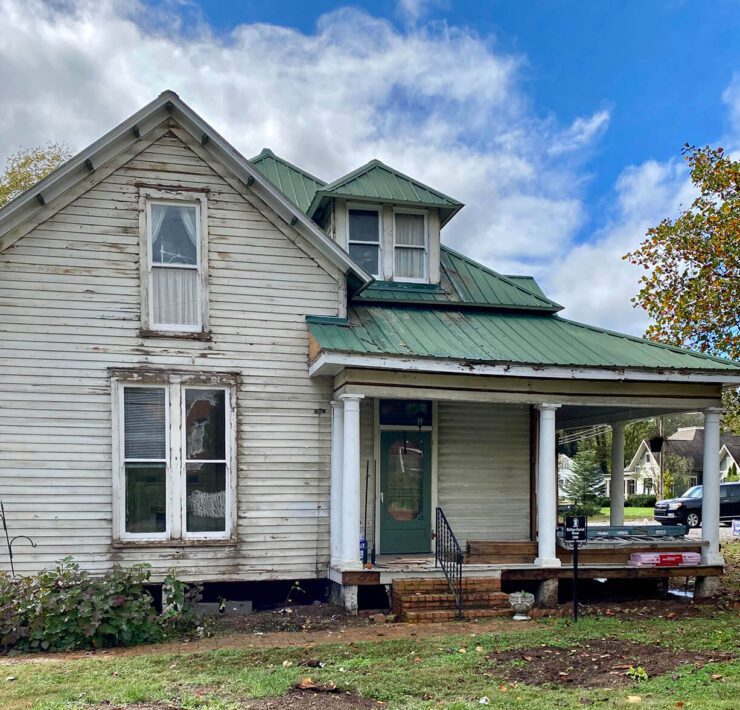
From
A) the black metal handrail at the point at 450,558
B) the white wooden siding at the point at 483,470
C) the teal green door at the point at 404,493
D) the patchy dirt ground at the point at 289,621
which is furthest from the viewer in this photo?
the white wooden siding at the point at 483,470

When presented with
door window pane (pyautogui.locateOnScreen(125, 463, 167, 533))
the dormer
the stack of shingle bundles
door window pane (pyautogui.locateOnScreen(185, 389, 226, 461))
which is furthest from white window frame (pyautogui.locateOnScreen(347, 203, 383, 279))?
the stack of shingle bundles

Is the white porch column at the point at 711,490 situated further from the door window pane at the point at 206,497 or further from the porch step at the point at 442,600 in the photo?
the door window pane at the point at 206,497

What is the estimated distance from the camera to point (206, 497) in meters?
10.6

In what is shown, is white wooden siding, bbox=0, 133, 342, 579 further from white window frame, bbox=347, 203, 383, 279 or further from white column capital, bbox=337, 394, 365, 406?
white window frame, bbox=347, 203, 383, 279

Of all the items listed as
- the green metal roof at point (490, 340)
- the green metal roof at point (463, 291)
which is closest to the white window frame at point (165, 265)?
the green metal roof at point (490, 340)

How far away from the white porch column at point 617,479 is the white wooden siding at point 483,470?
130 inches

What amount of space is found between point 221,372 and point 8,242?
3442 millimetres

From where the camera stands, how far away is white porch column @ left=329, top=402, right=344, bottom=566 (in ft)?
35.3

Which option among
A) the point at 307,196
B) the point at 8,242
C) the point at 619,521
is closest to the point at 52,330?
the point at 8,242

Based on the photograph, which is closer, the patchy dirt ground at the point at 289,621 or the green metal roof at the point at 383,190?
the patchy dirt ground at the point at 289,621

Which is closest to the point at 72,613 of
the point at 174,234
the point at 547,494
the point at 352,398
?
the point at 352,398

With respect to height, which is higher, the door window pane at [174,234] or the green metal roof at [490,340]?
the door window pane at [174,234]

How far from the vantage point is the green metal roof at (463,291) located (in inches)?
493

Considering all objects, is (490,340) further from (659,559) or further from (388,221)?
(659,559)
